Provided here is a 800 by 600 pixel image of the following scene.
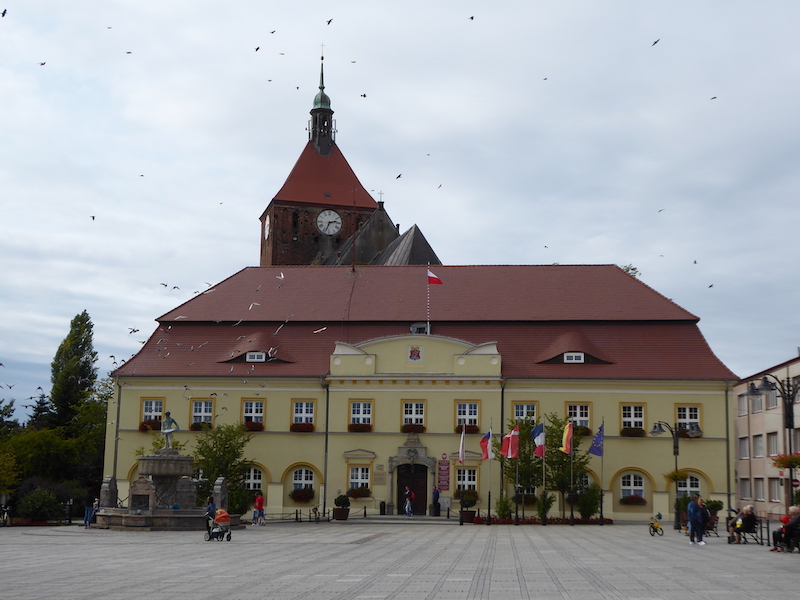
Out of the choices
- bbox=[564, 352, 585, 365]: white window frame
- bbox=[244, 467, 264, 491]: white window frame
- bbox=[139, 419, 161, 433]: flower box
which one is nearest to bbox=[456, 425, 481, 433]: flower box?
bbox=[564, 352, 585, 365]: white window frame

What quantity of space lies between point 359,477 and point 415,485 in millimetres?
2902

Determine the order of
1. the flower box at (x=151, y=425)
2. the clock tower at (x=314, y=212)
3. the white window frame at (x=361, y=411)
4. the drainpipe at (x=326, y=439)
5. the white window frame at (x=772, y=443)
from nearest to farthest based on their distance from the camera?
the drainpipe at (x=326, y=439) < the white window frame at (x=361, y=411) < the flower box at (x=151, y=425) < the white window frame at (x=772, y=443) < the clock tower at (x=314, y=212)

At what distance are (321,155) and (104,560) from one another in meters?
76.2

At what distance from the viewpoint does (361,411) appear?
49312 millimetres

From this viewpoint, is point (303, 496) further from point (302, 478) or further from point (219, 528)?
point (219, 528)

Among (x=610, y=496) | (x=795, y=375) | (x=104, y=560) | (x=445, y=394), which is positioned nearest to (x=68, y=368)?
(x=445, y=394)

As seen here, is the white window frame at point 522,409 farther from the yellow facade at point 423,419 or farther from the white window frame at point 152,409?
the white window frame at point 152,409

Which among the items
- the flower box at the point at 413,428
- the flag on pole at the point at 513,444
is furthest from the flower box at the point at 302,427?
the flag on pole at the point at 513,444

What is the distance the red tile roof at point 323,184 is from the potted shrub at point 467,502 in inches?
1884

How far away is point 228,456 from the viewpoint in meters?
44.7

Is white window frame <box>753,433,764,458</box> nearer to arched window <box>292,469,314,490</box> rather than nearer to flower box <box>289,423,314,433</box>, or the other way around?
arched window <box>292,469,314,490</box>

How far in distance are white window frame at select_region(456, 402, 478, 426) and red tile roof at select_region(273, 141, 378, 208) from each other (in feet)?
147

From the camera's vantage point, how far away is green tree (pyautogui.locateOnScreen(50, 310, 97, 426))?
7975cm

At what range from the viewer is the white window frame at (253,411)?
49969 mm
